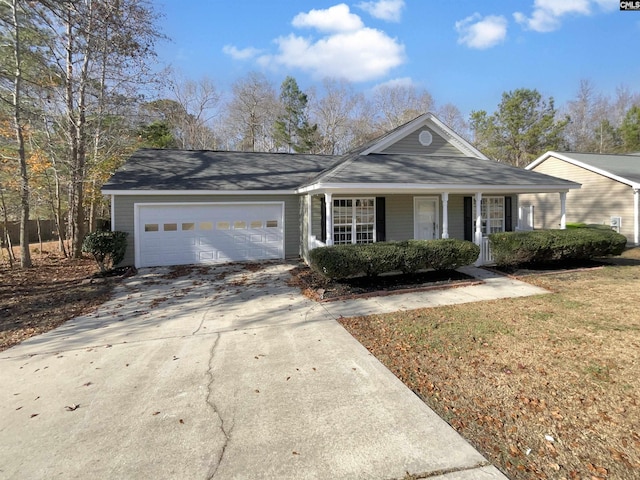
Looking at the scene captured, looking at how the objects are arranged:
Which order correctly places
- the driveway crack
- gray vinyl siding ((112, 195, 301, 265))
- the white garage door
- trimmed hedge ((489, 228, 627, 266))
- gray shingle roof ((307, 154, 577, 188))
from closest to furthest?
the driveway crack < trimmed hedge ((489, 228, 627, 266)) < gray shingle roof ((307, 154, 577, 188)) < gray vinyl siding ((112, 195, 301, 265)) < the white garage door

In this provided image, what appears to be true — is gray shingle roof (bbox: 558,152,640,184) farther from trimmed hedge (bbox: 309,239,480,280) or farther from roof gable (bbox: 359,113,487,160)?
trimmed hedge (bbox: 309,239,480,280)

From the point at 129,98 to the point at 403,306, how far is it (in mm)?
13808

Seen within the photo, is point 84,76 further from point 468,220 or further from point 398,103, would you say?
point 398,103

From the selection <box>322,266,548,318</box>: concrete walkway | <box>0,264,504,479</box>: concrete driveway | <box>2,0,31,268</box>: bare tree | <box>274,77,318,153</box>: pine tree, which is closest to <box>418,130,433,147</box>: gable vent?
<box>322,266,548,318</box>: concrete walkway

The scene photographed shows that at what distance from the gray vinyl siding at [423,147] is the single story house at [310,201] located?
4 cm

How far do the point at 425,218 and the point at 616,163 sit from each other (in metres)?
12.2

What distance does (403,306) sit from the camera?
6699 mm

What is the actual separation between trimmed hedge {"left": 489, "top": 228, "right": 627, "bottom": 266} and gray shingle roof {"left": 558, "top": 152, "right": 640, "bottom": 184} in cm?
677

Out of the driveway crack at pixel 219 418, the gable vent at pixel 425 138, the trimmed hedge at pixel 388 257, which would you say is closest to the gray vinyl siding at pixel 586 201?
the gable vent at pixel 425 138

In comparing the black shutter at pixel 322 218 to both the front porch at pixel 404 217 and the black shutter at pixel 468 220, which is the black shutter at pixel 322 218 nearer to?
the front porch at pixel 404 217

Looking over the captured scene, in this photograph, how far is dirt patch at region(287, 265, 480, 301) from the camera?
24.6ft

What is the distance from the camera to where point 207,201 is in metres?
11.3

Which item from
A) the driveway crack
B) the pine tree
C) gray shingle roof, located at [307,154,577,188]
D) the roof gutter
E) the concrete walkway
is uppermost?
the pine tree

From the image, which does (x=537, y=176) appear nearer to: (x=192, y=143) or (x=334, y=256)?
(x=334, y=256)
